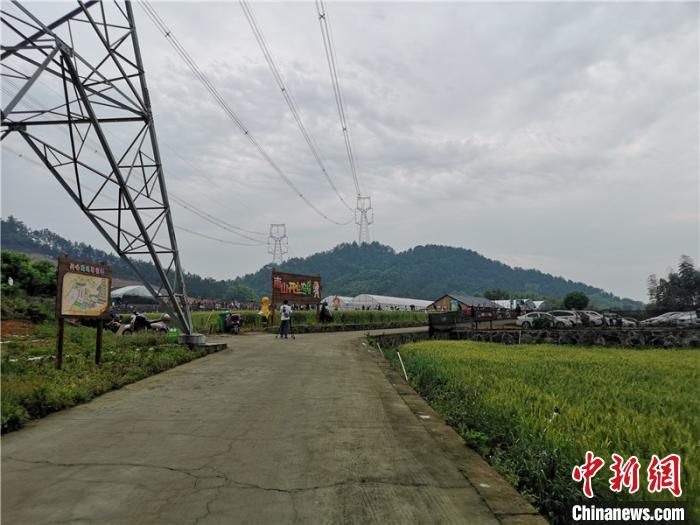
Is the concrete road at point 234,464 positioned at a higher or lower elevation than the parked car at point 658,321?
lower

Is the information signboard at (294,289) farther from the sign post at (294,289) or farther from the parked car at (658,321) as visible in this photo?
the parked car at (658,321)

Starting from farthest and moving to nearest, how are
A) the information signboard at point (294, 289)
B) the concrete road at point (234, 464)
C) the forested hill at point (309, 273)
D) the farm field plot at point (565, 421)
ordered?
1. the forested hill at point (309, 273)
2. the information signboard at point (294, 289)
3. the farm field plot at point (565, 421)
4. the concrete road at point (234, 464)

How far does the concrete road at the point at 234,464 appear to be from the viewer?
3869 mm

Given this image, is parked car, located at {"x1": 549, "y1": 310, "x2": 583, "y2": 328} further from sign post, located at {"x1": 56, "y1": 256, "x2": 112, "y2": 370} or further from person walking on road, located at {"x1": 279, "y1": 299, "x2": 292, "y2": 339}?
sign post, located at {"x1": 56, "y1": 256, "x2": 112, "y2": 370}

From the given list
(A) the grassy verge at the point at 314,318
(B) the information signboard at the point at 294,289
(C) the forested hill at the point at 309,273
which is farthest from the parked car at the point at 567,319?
(C) the forested hill at the point at 309,273

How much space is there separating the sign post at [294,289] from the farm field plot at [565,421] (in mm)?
21377

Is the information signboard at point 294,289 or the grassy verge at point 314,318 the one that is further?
the information signboard at point 294,289

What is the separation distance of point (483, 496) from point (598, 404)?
381 centimetres

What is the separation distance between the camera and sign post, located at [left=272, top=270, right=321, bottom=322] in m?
32.1

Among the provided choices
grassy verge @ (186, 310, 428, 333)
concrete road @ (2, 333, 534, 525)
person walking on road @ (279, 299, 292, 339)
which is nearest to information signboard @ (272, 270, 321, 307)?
grassy verge @ (186, 310, 428, 333)

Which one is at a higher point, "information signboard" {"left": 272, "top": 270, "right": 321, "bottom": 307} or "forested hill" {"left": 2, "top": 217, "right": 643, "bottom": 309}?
"forested hill" {"left": 2, "top": 217, "right": 643, "bottom": 309}

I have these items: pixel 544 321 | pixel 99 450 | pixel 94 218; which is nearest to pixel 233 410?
pixel 99 450

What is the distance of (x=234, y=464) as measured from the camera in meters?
4.98

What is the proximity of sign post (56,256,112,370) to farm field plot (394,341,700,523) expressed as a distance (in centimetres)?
722
